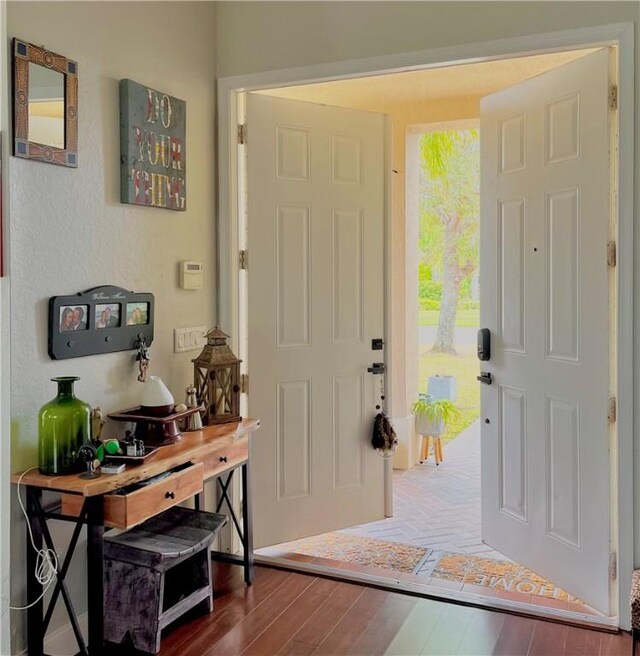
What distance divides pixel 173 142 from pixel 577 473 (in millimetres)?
2257

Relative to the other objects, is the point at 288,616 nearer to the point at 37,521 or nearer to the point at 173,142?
the point at 37,521

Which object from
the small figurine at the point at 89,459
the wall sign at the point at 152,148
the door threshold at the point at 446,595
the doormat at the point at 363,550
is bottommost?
the doormat at the point at 363,550

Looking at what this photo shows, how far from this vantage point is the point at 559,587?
9.21 ft

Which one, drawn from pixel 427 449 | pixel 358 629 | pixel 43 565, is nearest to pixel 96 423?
pixel 43 565

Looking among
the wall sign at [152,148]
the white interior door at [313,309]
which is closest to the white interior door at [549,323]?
the white interior door at [313,309]

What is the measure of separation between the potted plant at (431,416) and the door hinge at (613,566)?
226 centimetres

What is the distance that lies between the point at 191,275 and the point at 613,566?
2179 millimetres

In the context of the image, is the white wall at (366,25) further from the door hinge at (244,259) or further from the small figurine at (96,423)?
the small figurine at (96,423)

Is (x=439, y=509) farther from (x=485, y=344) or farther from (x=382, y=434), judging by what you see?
(x=485, y=344)

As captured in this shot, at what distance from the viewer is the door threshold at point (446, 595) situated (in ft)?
8.30

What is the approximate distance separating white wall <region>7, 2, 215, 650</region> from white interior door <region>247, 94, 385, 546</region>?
0.97 ft

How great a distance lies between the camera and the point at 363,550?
336cm

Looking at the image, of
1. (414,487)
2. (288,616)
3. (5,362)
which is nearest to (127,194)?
(5,362)

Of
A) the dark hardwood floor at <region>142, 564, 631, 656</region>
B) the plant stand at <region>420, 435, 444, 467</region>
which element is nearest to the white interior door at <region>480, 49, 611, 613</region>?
the dark hardwood floor at <region>142, 564, 631, 656</region>
